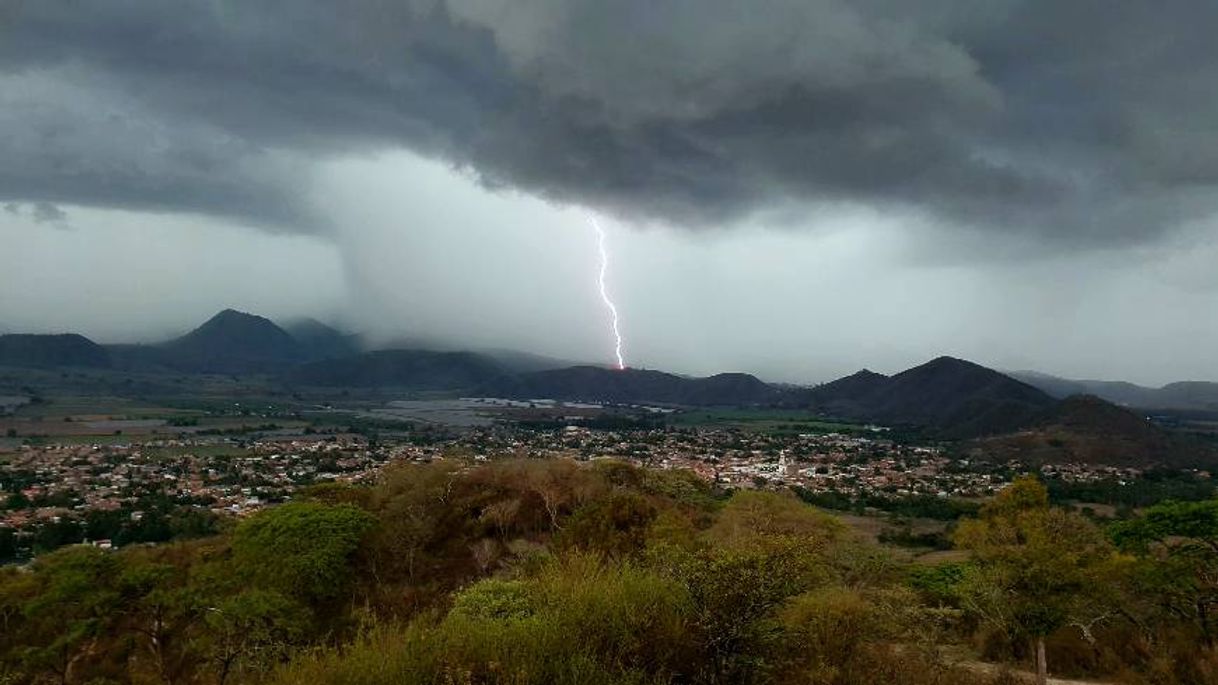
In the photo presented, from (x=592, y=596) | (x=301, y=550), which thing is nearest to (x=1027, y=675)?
(x=592, y=596)

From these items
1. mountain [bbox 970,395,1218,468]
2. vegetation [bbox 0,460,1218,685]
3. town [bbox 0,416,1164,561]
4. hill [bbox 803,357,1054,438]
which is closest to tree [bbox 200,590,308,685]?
vegetation [bbox 0,460,1218,685]

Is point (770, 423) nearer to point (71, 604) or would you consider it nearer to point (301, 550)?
point (301, 550)

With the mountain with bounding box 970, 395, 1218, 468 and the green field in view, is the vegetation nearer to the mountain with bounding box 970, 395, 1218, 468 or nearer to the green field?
the mountain with bounding box 970, 395, 1218, 468

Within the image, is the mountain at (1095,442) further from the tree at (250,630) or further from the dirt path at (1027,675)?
the tree at (250,630)

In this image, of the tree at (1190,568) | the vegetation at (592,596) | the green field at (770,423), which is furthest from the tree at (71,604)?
the green field at (770,423)

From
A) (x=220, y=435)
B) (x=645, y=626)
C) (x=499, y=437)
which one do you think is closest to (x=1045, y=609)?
(x=645, y=626)

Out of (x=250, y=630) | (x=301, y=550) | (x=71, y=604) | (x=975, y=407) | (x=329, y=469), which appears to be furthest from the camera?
(x=975, y=407)
